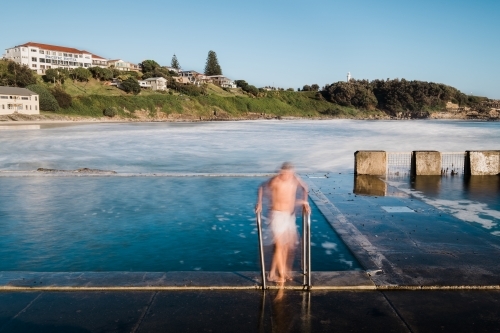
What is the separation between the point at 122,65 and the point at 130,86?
35.9m

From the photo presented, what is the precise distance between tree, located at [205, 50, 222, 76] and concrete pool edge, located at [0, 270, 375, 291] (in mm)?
145465

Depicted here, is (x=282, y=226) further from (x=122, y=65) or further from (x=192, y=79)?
(x=122, y=65)

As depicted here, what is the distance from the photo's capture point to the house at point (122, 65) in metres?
133

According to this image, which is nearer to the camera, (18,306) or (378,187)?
(18,306)

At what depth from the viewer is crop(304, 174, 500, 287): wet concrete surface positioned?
4.91 metres

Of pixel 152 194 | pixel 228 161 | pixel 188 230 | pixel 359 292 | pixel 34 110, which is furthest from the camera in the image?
pixel 34 110

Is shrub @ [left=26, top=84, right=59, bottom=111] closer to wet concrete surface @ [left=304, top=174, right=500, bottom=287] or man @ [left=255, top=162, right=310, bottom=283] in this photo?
wet concrete surface @ [left=304, top=174, right=500, bottom=287]

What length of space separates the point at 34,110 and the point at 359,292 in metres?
82.2

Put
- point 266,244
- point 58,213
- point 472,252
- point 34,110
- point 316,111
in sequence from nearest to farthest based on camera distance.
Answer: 1. point 472,252
2. point 266,244
3. point 58,213
4. point 34,110
5. point 316,111

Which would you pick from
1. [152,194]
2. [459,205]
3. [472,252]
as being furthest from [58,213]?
[459,205]

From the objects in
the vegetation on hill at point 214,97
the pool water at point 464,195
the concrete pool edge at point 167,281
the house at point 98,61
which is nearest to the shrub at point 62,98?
the vegetation on hill at point 214,97

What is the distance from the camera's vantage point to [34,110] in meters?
75.8

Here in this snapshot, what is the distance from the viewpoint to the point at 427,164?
1291 cm

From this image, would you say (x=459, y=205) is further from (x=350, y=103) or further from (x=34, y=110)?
(x=350, y=103)
